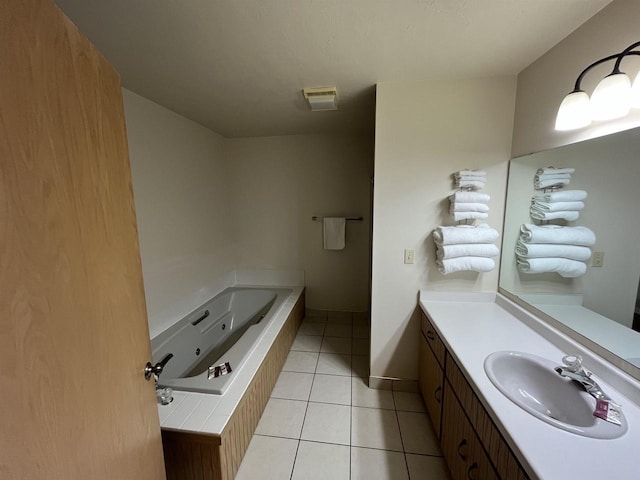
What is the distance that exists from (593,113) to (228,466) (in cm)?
239

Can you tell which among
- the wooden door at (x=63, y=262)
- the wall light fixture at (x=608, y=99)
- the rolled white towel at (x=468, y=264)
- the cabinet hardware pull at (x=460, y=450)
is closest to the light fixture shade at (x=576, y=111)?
the wall light fixture at (x=608, y=99)

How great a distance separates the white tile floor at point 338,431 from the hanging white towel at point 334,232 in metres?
1.28

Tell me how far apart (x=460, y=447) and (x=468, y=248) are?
112 centimetres

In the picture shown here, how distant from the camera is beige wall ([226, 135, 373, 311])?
3.17 metres

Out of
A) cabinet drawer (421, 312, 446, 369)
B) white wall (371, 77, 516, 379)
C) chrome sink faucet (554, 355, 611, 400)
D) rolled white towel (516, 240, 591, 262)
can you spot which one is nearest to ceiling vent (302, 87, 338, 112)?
Answer: white wall (371, 77, 516, 379)

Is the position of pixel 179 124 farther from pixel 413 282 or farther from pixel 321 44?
pixel 413 282

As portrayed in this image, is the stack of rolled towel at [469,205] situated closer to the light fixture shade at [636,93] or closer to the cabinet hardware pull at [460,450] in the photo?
the light fixture shade at [636,93]

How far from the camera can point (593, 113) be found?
1.10 meters

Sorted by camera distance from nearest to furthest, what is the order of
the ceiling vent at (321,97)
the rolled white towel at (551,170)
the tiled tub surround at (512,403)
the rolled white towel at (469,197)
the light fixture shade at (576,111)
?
1. the tiled tub surround at (512,403)
2. the light fixture shade at (576,111)
3. the rolled white towel at (551,170)
4. the rolled white towel at (469,197)
5. the ceiling vent at (321,97)

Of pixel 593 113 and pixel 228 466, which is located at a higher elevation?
pixel 593 113

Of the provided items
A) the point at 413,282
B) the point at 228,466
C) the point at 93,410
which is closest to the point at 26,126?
the point at 93,410

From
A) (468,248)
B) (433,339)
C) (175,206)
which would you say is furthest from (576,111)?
(175,206)

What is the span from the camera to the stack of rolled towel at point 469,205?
1729mm

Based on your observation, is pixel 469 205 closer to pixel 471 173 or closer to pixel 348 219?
pixel 471 173
